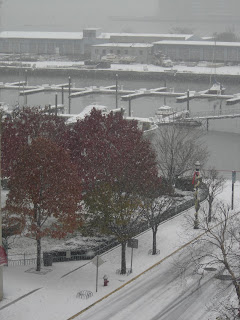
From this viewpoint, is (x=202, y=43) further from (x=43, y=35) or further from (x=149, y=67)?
(x=43, y=35)

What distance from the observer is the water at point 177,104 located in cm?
6548

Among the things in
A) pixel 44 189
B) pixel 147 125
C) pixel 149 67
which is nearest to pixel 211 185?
pixel 44 189

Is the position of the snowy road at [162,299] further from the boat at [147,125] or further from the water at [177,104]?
the boat at [147,125]

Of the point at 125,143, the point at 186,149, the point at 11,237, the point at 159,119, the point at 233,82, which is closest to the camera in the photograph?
the point at 11,237

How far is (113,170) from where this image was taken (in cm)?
3694

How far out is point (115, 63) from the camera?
143m

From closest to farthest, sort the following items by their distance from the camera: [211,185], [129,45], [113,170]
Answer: [113,170] → [211,185] → [129,45]

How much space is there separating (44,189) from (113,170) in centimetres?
576

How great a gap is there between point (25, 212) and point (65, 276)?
301 centimetres

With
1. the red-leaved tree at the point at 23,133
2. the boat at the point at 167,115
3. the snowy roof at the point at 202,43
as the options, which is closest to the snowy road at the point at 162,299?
the red-leaved tree at the point at 23,133

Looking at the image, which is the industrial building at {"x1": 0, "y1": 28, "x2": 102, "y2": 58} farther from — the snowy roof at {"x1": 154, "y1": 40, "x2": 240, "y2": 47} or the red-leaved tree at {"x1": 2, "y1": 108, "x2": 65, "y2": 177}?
the red-leaved tree at {"x1": 2, "y1": 108, "x2": 65, "y2": 177}

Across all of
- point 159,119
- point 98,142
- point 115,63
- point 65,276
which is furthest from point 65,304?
point 115,63

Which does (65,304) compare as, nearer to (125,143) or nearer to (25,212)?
(25,212)

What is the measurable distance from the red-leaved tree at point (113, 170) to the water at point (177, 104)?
49.6 feet
